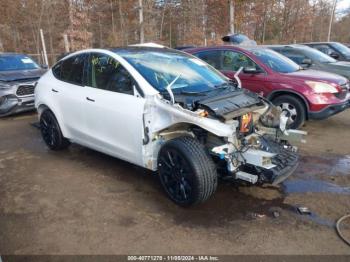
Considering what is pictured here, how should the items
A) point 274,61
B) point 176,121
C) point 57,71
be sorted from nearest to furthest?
point 176,121 < point 57,71 < point 274,61

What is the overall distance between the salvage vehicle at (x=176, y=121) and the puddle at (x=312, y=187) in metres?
0.47

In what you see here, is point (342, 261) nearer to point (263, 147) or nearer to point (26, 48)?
point (263, 147)

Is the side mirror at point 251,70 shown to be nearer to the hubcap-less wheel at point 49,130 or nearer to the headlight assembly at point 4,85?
the hubcap-less wheel at point 49,130

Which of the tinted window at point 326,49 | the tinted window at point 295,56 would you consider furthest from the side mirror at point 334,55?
the tinted window at point 295,56

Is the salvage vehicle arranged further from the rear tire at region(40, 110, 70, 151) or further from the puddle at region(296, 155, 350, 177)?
the puddle at region(296, 155, 350, 177)

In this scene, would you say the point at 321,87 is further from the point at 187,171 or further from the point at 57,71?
the point at 57,71

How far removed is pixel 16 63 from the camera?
943cm

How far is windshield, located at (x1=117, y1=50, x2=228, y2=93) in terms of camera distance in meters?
3.95

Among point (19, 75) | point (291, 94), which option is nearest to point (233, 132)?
point (291, 94)

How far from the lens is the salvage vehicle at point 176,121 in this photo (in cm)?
336

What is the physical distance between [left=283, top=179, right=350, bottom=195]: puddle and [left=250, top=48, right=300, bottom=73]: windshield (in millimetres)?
3019

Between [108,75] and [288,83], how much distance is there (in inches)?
140

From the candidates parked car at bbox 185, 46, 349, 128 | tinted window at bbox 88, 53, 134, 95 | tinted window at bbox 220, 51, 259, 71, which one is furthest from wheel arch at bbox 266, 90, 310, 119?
tinted window at bbox 88, 53, 134, 95

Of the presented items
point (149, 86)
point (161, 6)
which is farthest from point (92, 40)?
point (149, 86)
